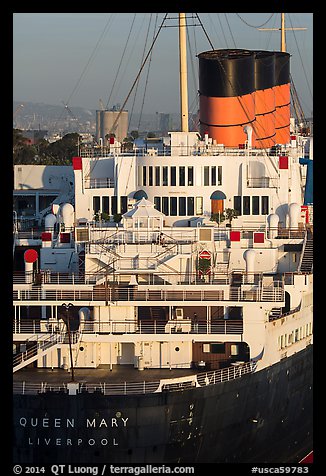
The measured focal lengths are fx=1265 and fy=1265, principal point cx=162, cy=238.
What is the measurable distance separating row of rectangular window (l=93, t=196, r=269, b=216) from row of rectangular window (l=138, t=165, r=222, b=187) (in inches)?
Result: 21.7

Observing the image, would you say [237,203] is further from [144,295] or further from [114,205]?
[144,295]

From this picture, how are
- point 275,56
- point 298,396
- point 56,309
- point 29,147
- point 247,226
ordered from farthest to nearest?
1. point 29,147
2. point 275,56
3. point 247,226
4. point 298,396
5. point 56,309

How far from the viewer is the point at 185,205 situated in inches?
1617

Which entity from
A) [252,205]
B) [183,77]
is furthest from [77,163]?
[252,205]

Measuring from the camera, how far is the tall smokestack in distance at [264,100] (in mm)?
49056

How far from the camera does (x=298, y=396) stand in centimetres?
3812

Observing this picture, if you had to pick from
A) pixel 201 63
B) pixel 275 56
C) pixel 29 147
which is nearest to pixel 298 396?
pixel 201 63

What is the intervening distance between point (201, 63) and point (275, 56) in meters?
10.4

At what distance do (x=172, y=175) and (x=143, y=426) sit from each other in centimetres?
1083

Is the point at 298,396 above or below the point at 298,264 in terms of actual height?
below

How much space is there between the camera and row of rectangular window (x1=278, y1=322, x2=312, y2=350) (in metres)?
36.7

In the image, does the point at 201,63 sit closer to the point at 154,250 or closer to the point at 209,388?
the point at 154,250

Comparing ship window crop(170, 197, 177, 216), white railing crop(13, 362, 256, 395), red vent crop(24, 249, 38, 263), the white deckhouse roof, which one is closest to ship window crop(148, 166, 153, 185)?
ship window crop(170, 197, 177, 216)

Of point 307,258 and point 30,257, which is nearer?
point 30,257
